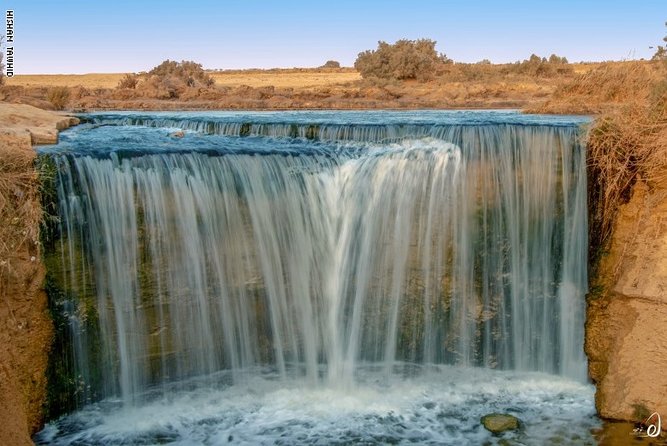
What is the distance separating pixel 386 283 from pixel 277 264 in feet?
4.30

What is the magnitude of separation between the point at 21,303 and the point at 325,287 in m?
3.32

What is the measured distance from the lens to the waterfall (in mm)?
8141

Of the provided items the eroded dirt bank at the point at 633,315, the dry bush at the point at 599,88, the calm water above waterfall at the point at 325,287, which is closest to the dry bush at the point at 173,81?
the dry bush at the point at 599,88

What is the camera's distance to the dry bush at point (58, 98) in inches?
714

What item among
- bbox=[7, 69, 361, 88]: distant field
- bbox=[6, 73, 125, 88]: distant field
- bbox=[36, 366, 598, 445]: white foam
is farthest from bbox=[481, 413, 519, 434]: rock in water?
bbox=[6, 73, 125, 88]: distant field

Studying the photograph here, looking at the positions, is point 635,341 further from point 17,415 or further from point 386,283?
point 17,415

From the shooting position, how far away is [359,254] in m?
8.80

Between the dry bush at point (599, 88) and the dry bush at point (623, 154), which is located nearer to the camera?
the dry bush at point (623, 154)

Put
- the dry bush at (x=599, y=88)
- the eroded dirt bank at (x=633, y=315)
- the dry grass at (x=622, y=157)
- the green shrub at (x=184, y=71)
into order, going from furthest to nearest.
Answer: the green shrub at (x=184, y=71) → the dry bush at (x=599, y=88) → the dry grass at (x=622, y=157) → the eroded dirt bank at (x=633, y=315)

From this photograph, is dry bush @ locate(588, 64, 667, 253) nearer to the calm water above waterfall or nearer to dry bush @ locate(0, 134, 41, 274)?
the calm water above waterfall

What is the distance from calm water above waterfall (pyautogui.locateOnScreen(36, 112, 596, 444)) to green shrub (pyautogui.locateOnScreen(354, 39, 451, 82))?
19.2m

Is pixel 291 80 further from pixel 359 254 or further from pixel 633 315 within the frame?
pixel 633 315

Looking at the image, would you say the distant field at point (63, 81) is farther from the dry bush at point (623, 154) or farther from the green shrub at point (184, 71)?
the dry bush at point (623, 154)

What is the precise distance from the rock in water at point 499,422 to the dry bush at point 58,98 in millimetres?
13740
